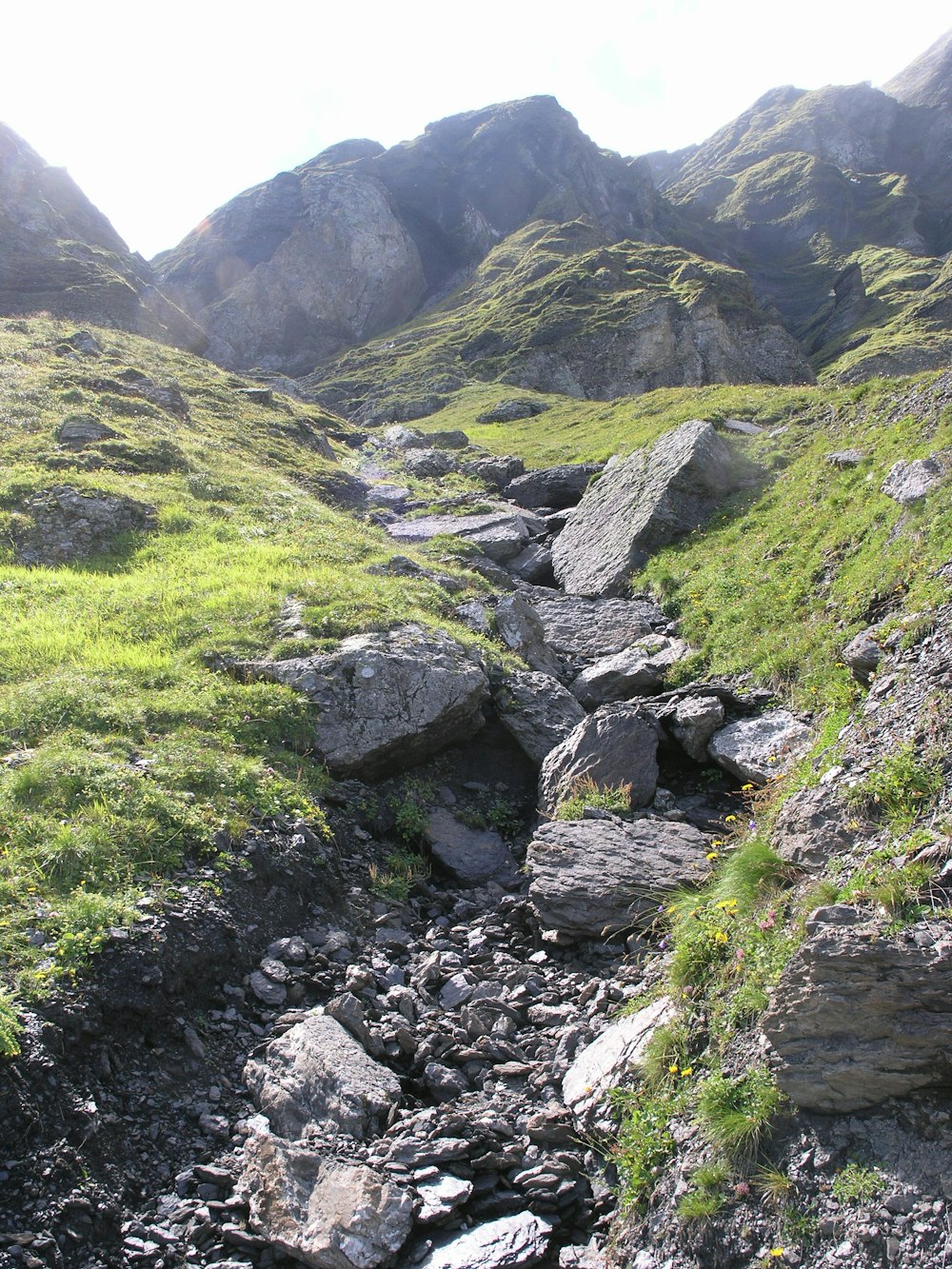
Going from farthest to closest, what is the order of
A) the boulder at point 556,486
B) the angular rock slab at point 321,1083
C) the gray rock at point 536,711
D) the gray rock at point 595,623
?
the boulder at point 556,486 < the gray rock at point 595,623 < the gray rock at point 536,711 < the angular rock slab at point 321,1083

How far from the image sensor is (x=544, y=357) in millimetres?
83750

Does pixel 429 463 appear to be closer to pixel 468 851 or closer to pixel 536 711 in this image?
pixel 536 711

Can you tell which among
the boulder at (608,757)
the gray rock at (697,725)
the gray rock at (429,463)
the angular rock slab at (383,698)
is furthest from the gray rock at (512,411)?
the boulder at (608,757)

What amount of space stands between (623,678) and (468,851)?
17.4 feet

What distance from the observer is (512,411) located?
53.6 meters

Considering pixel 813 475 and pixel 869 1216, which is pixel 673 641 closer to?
pixel 813 475

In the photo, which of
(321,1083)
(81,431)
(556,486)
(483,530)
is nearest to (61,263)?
(81,431)

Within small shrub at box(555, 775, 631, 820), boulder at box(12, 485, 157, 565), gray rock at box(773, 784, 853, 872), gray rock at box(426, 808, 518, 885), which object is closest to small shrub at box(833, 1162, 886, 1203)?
gray rock at box(773, 784, 853, 872)

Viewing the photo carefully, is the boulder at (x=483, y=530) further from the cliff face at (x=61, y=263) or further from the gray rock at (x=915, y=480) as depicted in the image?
the cliff face at (x=61, y=263)

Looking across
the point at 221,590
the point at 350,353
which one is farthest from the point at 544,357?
the point at 221,590

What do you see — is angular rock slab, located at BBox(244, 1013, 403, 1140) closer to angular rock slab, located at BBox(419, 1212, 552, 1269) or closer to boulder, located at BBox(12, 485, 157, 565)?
angular rock slab, located at BBox(419, 1212, 552, 1269)

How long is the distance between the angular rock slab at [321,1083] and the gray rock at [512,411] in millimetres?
47898

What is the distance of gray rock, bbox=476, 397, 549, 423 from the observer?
174 feet

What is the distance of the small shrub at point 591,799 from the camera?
34.6ft
